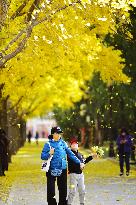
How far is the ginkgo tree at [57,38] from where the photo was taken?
731 inches

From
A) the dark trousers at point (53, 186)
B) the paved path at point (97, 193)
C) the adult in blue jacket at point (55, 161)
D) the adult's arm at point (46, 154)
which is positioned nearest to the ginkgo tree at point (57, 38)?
the paved path at point (97, 193)

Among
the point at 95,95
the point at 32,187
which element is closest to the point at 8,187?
the point at 32,187

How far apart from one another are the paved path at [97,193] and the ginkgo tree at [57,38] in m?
3.45

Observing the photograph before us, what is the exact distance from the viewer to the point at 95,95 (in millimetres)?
48062

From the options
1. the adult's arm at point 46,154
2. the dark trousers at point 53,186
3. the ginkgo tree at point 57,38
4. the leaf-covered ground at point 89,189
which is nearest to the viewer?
the adult's arm at point 46,154

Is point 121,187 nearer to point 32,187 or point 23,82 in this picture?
point 32,187

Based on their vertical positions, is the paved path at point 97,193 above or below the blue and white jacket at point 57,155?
below

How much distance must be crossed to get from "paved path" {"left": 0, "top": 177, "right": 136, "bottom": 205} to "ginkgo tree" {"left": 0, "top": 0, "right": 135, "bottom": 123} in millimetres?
3446

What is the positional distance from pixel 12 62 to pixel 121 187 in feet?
20.1

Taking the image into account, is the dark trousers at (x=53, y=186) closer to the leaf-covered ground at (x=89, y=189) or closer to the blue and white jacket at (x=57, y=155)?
the blue and white jacket at (x=57, y=155)

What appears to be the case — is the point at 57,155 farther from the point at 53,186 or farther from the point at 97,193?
the point at 97,193

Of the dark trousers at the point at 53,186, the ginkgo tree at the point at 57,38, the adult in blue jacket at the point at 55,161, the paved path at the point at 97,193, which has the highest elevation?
the ginkgo tree at the point at 57,38

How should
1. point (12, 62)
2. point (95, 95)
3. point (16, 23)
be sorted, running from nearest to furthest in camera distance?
1. point (16, 23)
2. point (12, 62)
3. point (95, 95)

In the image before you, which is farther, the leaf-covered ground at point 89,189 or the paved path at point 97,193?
the leaf-covered ground at point 89,189
